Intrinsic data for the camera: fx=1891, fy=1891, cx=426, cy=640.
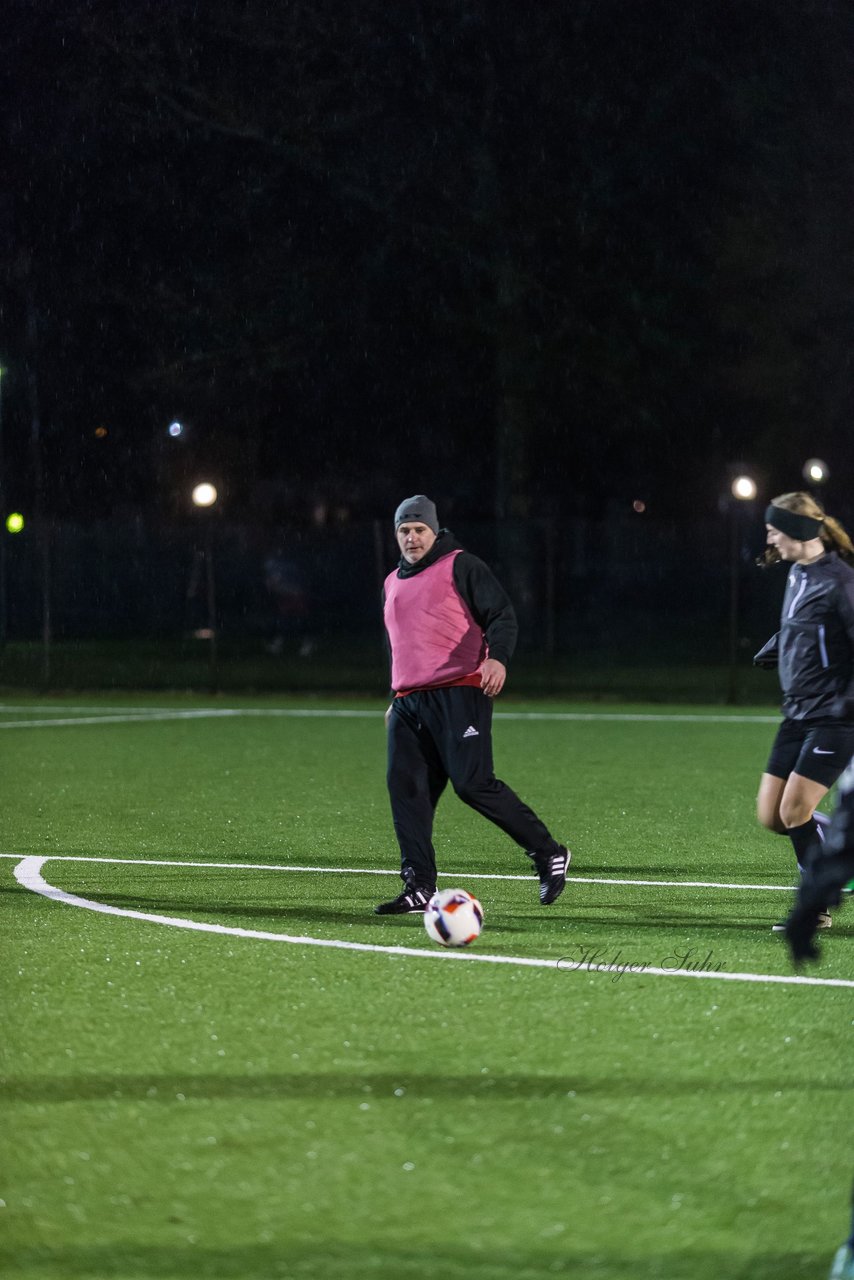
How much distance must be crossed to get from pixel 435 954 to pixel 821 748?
201 cm

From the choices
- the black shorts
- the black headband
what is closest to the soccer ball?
the black shorts

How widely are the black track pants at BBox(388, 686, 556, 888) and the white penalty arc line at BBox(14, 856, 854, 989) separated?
2.95 feet

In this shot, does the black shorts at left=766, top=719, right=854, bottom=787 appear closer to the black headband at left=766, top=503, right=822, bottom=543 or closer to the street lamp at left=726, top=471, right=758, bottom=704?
the black headband at left=766, top=503, right=822, bottom=543

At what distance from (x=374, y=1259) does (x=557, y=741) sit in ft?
51.4

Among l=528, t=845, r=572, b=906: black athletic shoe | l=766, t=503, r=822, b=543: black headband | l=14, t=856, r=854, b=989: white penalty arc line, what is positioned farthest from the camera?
l=528, t=845, r=572, b=906: black athletic shoe

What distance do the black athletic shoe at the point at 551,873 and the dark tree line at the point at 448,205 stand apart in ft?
86.1

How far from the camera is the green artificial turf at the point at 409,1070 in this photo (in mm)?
4414

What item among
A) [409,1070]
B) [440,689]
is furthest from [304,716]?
[409,1070]

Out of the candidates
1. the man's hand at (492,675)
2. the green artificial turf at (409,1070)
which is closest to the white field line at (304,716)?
the green artificial turf at (409,1070)

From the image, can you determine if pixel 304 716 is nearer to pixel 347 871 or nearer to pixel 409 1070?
pixel 347 871

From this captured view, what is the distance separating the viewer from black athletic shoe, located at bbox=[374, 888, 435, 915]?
904cm

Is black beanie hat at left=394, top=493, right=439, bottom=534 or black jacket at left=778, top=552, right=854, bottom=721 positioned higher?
black beanie hat at left=394, top=493, right=439, bottom=534

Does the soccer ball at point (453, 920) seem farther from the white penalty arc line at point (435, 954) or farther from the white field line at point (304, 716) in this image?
the white field line at point (304, 716)

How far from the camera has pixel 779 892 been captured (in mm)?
9859
